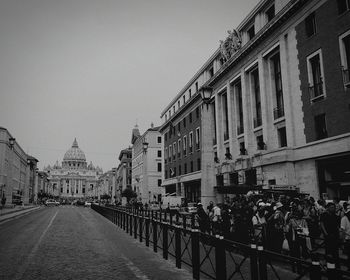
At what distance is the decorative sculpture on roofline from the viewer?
34147mm

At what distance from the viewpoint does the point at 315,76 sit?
928 inches

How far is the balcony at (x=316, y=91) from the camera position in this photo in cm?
2247

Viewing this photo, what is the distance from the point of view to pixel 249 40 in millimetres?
31531

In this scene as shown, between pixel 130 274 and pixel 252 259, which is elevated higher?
pixel 252 259

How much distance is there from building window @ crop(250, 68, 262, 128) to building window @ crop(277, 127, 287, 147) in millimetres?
3197

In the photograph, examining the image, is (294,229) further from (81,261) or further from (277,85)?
(277,85)

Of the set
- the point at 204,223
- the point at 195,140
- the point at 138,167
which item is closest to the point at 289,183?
the point at 204,223

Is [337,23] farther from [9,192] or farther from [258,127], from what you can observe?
[9,192]

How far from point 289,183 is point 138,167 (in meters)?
64.3

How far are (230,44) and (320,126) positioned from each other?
626 inches

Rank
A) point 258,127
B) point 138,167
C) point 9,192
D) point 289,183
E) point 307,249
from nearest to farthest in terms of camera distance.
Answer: point 307,249 < point 289,183 < point 258,127 < point 9,192 < point 138,167

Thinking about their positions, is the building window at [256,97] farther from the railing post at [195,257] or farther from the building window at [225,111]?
the railing post at [195,257]

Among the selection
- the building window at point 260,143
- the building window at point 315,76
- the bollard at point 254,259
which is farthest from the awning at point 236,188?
the bollard at point 254,259

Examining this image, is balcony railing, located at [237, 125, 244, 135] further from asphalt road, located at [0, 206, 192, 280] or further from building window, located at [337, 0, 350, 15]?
asphalt road, located at [0, 206, 192, 280]
